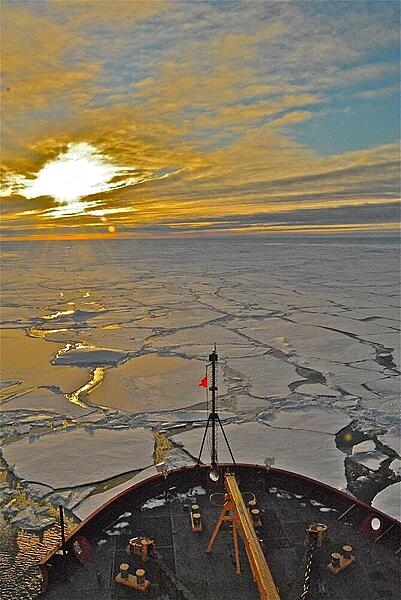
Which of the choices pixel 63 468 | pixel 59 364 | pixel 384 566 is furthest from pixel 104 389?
pixel 384 566

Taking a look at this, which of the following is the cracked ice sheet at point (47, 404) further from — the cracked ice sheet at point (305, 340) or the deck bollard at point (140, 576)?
the cracked ice sheet at point (305, 340)

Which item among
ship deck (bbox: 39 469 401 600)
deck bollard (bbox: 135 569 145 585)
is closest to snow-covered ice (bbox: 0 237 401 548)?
ship deck (bbox: 39 469 401 600)

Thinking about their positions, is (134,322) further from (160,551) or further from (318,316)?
(160,551)

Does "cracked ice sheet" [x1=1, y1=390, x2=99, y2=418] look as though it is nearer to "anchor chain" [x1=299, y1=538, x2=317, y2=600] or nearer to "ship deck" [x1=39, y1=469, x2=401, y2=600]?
"ship deck" [x1=39, y1=469, x2=401, y2=600]

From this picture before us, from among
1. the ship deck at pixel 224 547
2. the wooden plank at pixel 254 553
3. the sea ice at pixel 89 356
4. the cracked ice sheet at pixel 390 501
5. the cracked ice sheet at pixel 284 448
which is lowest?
the cracked ice sheet at pixel 390 501

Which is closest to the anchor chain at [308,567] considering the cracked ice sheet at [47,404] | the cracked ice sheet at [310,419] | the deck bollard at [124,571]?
the deck bollard at [124,571]

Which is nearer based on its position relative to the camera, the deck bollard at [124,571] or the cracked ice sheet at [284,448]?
the deck bollard at [124,571]

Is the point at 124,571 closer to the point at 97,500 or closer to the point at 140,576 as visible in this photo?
the point at 140,576
